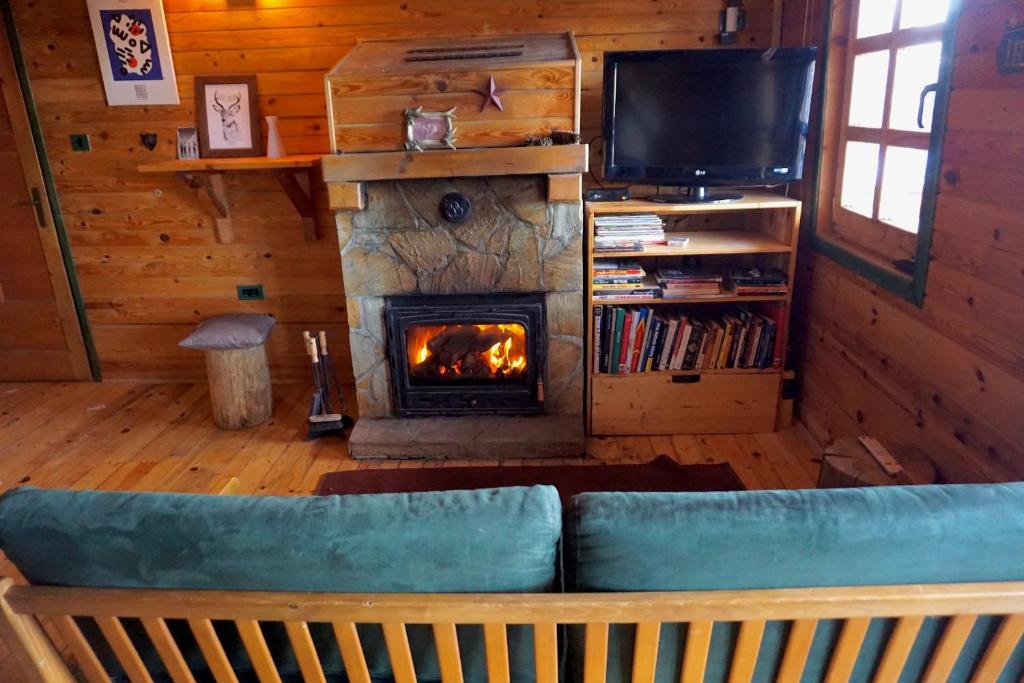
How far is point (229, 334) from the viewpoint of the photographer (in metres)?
3.19

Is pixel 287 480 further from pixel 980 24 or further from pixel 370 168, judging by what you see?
pixel 980 24

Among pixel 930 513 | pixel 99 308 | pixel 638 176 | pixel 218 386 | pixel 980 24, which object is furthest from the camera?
pixel 99 308

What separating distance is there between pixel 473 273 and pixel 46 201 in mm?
2334

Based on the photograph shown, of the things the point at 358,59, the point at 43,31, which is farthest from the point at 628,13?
the point at 43,31

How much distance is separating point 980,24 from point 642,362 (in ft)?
5.51

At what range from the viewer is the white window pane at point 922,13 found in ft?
6.90

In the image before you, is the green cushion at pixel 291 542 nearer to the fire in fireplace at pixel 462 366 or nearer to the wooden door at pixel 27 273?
the fire in fireplace at pixel 462 366

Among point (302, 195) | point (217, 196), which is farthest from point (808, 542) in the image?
point (217, 196)

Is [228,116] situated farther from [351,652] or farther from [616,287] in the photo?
[351,652]

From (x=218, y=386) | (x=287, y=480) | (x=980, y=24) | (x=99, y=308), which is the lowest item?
(x=287, y=480)

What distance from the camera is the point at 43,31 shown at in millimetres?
3289

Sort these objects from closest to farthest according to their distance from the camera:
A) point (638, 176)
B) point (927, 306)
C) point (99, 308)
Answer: point (927, 306) < point (638, 176) < point (99, 308)

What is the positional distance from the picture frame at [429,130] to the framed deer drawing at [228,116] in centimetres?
103

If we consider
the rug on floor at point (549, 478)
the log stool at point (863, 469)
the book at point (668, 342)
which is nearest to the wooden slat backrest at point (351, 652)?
the log stool at point (863, 469)
